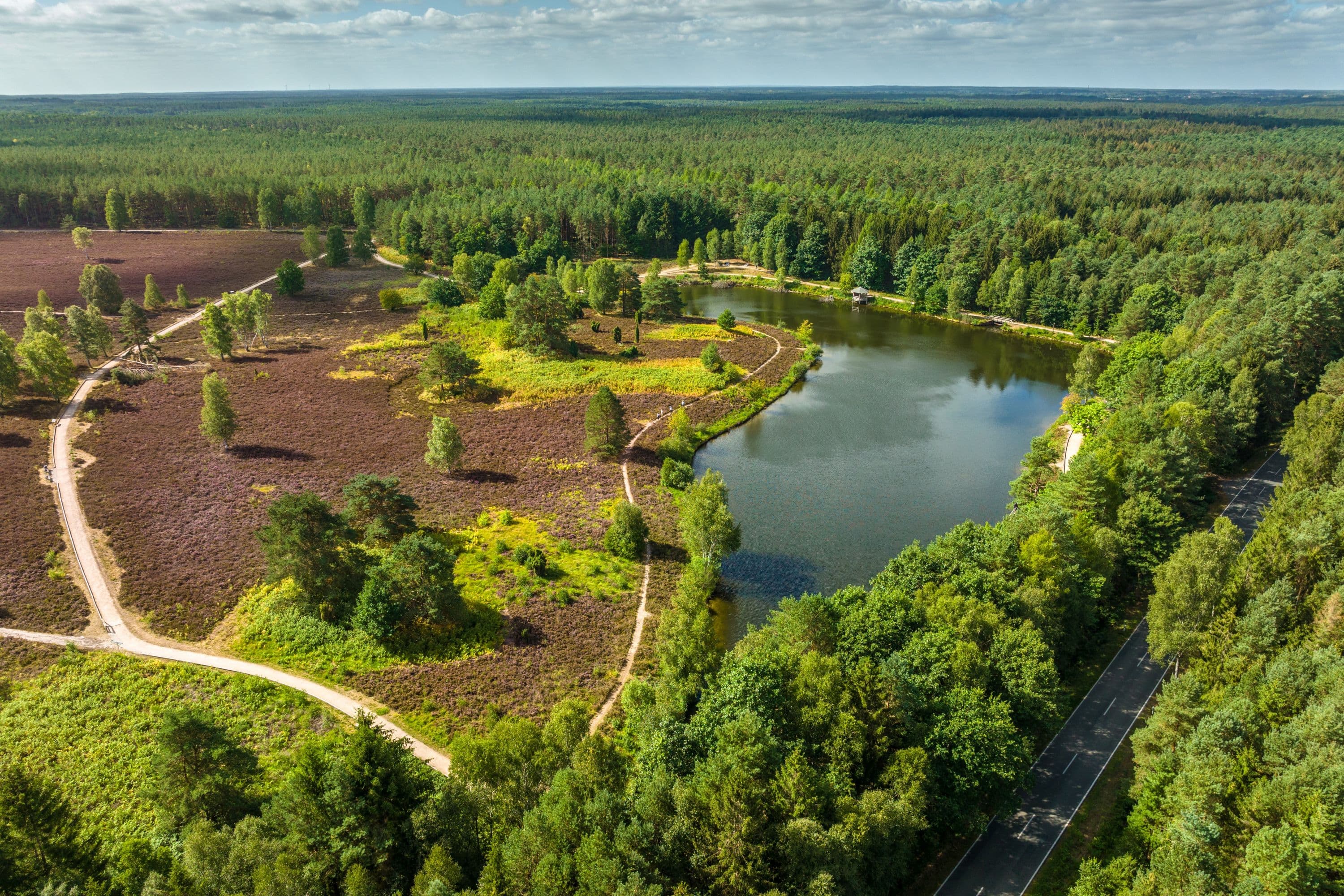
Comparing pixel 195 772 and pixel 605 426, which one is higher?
pixel 605 426

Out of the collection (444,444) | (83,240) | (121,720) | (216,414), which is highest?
(83,240)

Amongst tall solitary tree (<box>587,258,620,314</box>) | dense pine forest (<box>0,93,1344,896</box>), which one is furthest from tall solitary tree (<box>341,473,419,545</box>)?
tall solitary tree (<box>587,258,620,314</box>)

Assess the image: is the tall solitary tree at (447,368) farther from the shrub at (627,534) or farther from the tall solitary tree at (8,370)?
the tall solitary tree at (8,370)

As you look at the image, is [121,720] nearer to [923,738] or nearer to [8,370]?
[923,738]

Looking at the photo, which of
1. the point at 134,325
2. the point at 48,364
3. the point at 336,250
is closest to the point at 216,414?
the point at 48,364

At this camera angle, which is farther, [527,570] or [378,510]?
[527,570]

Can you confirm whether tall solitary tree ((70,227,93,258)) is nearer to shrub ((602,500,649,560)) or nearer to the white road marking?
shrub ((602,500,649,560))
